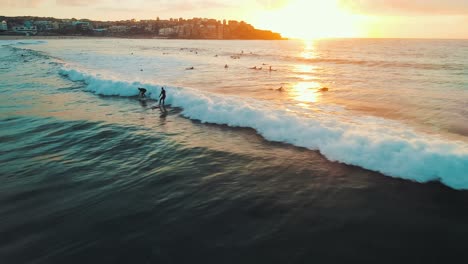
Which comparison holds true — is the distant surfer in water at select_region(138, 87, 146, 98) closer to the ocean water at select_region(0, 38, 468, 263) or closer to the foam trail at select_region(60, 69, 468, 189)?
the ocean water at select_region(0, 38, 468, 263)

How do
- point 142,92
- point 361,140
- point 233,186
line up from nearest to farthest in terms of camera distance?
point 233,186, point 361,140, point 142,92

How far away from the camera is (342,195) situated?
937 cm

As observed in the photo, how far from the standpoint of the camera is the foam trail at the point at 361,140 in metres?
10.5

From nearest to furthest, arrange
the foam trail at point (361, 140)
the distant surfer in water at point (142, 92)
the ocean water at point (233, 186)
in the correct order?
the ocean water at point (233, 186)
the foam trail at point (361, 140)
the distant surfer in water at point (142, 92)

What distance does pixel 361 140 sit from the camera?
12.7 m

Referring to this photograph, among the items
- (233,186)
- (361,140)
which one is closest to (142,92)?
(233,186)

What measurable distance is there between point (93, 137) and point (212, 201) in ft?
28.5

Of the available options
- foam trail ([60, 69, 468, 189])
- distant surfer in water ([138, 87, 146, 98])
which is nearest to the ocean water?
foam trail ([60, 69, 468, 189])

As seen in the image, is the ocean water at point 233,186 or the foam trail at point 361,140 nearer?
the ocean water at point 233,186

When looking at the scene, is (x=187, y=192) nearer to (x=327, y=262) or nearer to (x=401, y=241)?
(x=327, y=262)

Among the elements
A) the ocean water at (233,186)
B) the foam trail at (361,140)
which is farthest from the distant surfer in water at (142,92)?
the foam trail at (361,140)

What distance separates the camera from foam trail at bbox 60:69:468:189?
10.5 m

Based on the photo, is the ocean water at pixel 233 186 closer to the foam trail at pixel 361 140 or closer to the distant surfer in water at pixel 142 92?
the foam trail at pixel 361 140

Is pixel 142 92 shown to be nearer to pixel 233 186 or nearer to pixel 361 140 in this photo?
pixel 233 186
